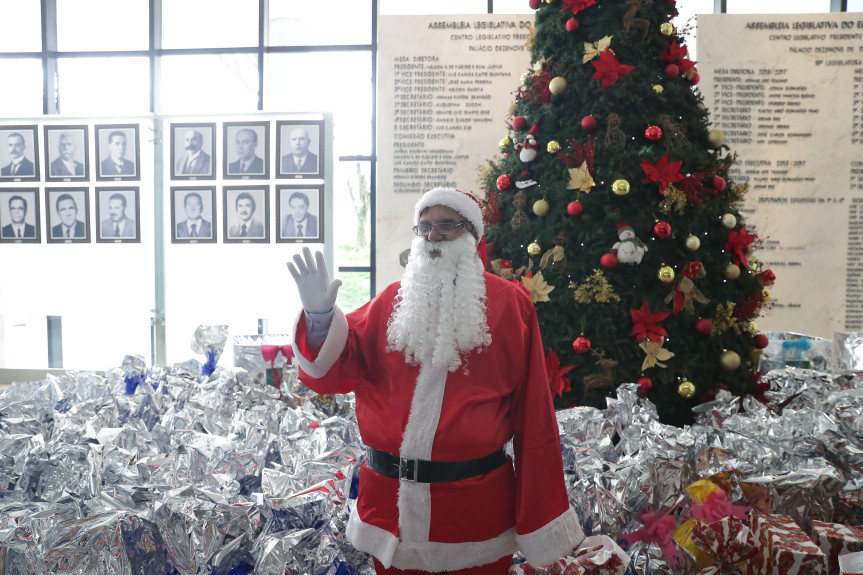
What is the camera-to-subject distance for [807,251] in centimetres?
480

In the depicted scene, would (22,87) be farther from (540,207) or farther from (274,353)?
(540,207)

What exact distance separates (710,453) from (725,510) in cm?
33

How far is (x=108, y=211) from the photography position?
5.14 meters

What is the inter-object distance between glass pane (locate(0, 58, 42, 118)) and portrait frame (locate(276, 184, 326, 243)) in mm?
3014

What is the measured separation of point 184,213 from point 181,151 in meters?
0.51

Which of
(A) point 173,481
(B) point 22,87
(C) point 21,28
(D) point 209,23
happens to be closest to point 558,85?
(A) point 173,481

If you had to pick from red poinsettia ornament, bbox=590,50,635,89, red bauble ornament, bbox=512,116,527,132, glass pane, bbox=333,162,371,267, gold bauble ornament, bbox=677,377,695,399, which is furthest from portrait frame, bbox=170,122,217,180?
gold bauble ornament, bbox=677,377,695,399

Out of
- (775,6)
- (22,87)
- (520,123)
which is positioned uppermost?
(775,6)

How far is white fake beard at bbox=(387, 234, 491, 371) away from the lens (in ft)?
4.71

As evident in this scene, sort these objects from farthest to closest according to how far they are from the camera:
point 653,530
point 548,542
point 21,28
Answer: point 21,28 < point 653,530 < point 548,542

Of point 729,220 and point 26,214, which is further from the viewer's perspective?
point 26,214

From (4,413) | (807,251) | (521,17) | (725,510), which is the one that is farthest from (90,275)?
(807,251)

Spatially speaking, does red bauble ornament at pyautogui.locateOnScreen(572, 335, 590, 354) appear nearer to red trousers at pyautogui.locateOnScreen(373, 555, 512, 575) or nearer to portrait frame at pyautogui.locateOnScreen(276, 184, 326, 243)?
red trousers at pyautogui.locateOnScreen(373, 555, 512, 575)

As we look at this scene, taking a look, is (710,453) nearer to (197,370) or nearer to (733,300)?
(733,300)
